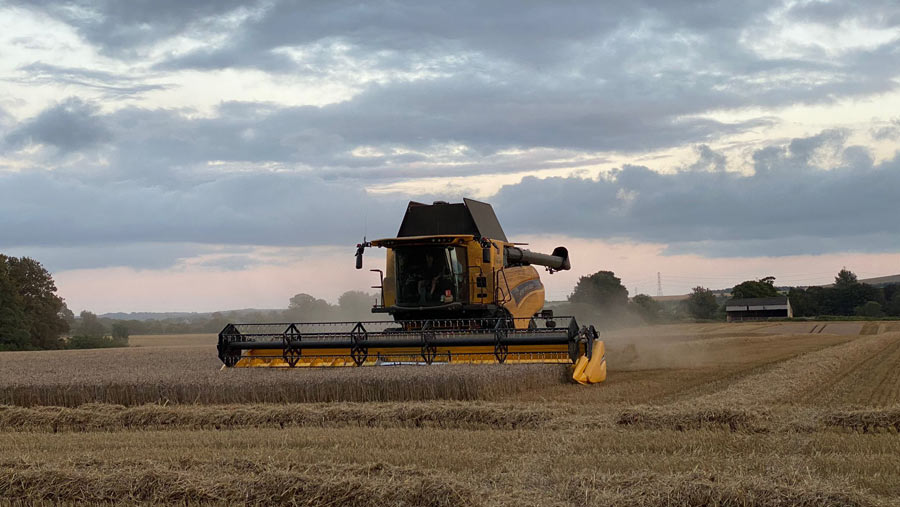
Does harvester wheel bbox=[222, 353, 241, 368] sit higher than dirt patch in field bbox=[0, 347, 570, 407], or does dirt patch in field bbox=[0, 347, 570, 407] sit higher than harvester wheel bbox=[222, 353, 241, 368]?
harvester wheel bbox=[222, 353, 241, 368]

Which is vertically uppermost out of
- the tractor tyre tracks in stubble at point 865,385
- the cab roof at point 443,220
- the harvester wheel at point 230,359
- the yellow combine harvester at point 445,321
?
the cab roof at point 443,220

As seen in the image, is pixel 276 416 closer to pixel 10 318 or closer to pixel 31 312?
pixel 10 318

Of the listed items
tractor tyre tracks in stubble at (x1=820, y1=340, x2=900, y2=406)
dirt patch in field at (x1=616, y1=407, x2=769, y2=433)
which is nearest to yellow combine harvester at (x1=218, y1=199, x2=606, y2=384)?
tractor tyre tracks in stubble at (x1=820, y1=340, x2=900, y2=406)

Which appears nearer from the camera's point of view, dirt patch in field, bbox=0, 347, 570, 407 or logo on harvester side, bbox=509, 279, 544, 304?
dirt patch in field, bbox=0, 347, 570, 407

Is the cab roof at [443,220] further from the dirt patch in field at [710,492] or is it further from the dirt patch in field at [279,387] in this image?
the dirt patch in field at [710,492]

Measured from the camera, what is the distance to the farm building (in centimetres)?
6612

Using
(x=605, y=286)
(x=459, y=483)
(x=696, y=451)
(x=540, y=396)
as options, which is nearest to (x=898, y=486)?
(x=696, y=451)

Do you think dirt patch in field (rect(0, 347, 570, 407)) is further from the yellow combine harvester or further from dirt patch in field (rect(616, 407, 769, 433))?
dirt patch in field (rect(616, 407, 769, 433))

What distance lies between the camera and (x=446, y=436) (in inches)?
315

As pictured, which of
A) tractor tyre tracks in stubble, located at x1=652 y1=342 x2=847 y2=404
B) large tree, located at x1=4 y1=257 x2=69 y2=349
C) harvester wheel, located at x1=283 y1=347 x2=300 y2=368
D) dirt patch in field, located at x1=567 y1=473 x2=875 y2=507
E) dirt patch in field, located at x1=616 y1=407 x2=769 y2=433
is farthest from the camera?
large tree, located at x1=4 y1=257 x2=69 y2=349

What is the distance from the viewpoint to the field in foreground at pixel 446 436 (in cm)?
585

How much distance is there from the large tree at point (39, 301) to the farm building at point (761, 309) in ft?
148

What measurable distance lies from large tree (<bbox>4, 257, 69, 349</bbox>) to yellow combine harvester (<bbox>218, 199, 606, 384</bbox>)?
3118cm

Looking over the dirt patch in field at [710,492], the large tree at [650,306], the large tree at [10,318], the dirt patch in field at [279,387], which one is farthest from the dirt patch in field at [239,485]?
the large tree at [650,306]
